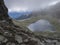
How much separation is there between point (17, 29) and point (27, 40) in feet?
4.25

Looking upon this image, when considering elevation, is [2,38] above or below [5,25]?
below

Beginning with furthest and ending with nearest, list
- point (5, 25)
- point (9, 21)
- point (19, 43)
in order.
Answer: point (9, 21) → point (5, 25) → point (19, 43)

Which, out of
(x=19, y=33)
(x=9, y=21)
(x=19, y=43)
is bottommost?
(x=19, y=43)

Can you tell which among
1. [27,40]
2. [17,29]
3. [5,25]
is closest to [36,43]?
[27,40]

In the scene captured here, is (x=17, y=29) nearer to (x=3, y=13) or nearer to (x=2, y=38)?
(x=2, y=38)

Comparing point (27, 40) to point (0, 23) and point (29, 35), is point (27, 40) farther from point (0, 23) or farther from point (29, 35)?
point (0, 23)

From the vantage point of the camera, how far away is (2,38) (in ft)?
43.8

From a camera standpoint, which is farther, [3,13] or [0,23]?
[3,13]

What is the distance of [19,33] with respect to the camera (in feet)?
45.8

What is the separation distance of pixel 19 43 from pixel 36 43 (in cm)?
130

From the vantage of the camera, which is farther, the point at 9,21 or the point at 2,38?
the point at 9,21

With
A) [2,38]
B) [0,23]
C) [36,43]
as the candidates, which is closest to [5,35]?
[2,38]

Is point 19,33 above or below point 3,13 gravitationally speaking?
below

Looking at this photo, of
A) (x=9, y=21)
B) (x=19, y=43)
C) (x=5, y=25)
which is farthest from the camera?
(x=9, y=21)
